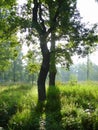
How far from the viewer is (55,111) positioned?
13625 millimetres

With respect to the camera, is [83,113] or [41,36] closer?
[83,113]

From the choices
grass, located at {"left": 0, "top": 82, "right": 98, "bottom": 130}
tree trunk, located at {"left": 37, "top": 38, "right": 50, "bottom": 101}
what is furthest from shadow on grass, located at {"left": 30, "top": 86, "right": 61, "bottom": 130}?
tree trunk, located at {"left": 37, "top": 38, "right": 50, "bottom": 101}

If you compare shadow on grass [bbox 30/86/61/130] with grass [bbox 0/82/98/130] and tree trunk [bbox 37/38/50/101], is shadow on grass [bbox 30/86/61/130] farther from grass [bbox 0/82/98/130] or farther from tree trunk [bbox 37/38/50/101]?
tree trunk [bbox 37/38/50/101]

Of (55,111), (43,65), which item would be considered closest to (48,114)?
(55,111)

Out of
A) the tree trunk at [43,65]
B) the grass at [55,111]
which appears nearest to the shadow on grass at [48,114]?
the grass at [55,111]

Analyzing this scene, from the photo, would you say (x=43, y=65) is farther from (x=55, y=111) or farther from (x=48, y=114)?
(x=48, y=114)

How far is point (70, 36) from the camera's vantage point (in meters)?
15.8

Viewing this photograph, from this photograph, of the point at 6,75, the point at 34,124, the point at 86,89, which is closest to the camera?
the point at 34,124

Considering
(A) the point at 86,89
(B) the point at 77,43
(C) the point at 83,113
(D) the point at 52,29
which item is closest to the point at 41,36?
(D) the point at 52,29

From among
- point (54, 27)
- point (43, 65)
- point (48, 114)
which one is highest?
point (54, 27)

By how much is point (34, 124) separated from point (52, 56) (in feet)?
17.8

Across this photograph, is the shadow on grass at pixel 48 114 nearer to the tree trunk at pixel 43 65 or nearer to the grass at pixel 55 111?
the grass at pixel 55 111

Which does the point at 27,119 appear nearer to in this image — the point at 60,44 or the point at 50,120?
the point at 50,120

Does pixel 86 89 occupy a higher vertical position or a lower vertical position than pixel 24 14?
lower
